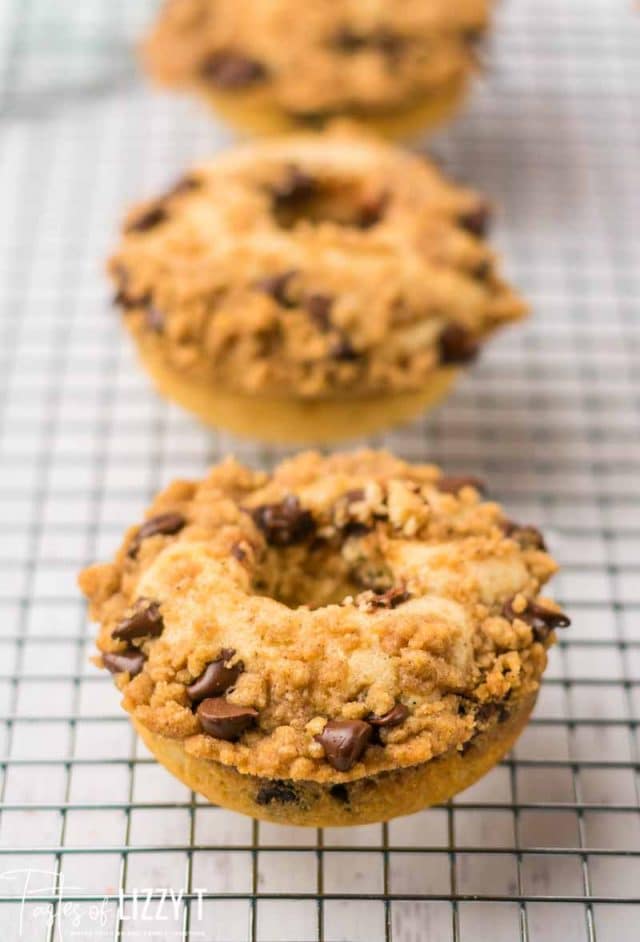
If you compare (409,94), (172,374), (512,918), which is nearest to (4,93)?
(409,94)

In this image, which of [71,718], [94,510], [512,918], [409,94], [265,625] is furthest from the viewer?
[409,94]

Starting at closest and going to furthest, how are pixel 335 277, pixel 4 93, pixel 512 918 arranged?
pixel 512 918 → pixel 335 277 → pixel 4 93

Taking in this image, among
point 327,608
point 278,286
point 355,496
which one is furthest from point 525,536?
point 278,286

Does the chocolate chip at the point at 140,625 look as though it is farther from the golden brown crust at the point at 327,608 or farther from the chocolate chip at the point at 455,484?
the chocolate chip at the point at 455,484

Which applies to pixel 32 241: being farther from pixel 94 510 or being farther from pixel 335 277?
pixel 335 277

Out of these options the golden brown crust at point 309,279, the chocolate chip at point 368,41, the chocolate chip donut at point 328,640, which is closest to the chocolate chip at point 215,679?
the chocolate chip donut at point 328,640

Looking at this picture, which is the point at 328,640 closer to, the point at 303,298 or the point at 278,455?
the point at 303,298

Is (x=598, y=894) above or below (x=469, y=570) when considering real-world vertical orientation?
below
